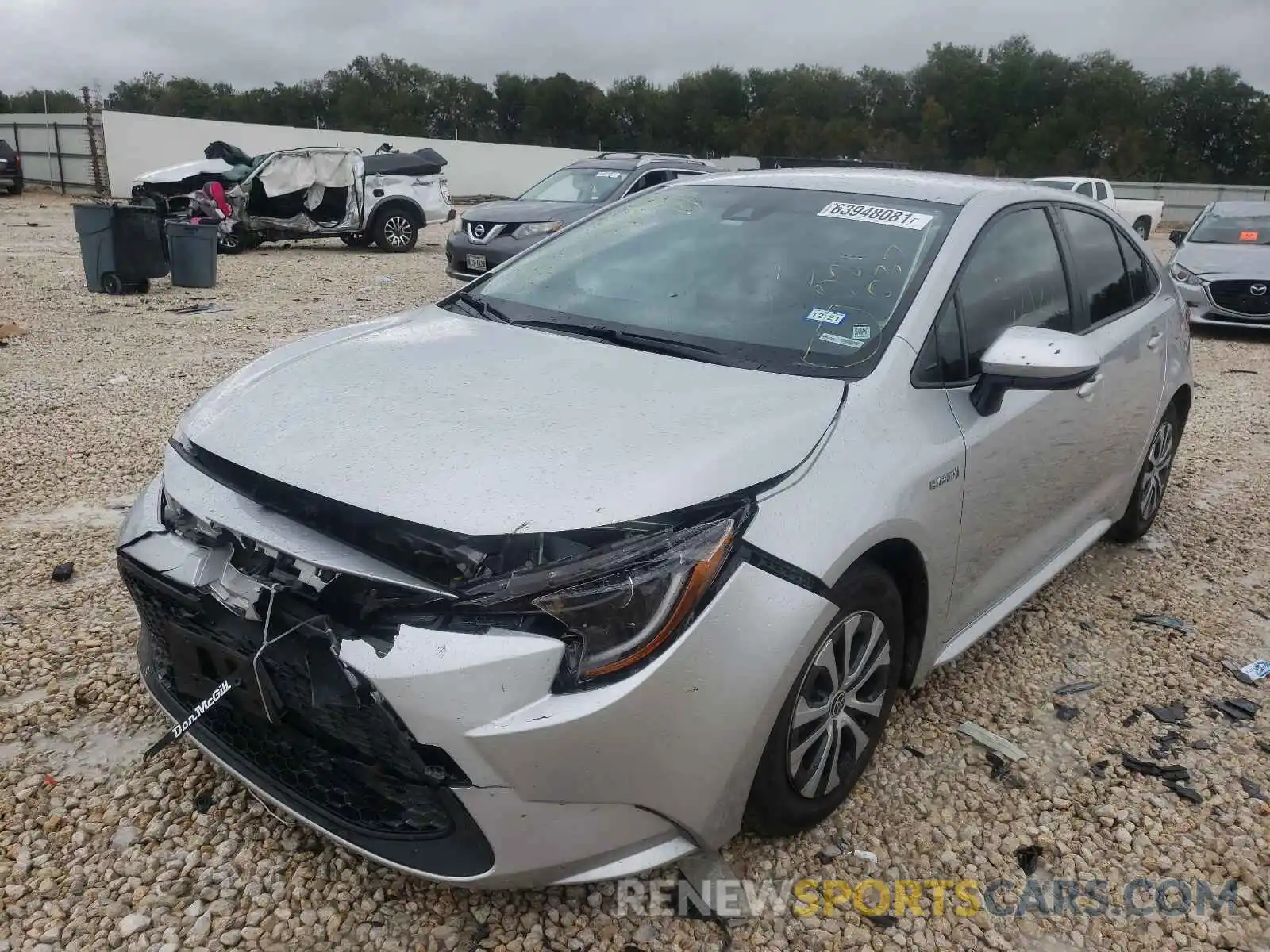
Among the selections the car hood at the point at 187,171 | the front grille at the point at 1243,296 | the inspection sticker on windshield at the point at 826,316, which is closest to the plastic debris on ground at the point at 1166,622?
the inspection sticker on windshield at the point at 826,316

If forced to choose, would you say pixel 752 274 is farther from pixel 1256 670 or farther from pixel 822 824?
pixel 1256 670

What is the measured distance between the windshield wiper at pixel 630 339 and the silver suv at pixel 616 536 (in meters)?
0.01

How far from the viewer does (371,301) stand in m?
10.7

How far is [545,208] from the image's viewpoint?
1135 centimetres

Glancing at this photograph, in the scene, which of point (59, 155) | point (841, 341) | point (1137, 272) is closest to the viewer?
point (841, 341)

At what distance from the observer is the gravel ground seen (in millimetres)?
2158

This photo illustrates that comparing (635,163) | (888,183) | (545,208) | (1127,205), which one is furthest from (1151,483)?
(1127,205)

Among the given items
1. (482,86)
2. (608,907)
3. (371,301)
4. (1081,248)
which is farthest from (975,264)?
(482,86)

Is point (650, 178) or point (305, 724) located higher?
point (650, 178)

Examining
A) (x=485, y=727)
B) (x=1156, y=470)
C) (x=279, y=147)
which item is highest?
(x=279, y=147)

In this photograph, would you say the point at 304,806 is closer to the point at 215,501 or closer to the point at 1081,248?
the point at 215,501

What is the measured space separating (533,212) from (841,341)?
9182 mm

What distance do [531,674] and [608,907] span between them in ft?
2.57

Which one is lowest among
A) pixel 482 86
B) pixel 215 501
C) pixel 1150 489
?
pixel 1150 489
